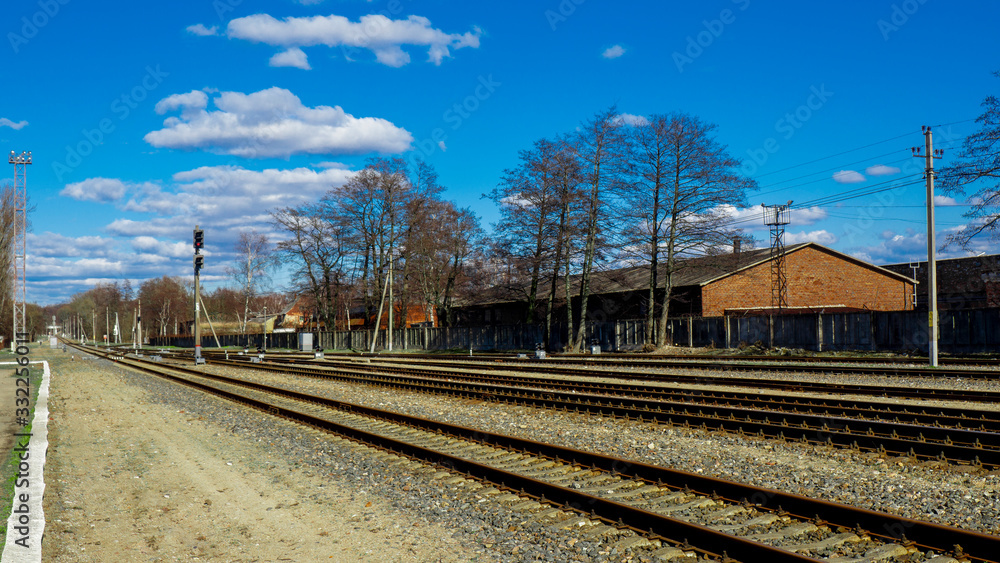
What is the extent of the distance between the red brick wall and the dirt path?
37.4m

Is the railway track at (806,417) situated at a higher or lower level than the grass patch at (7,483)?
higher

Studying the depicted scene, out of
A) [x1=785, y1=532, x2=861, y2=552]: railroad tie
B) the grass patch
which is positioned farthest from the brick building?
[x1=785, y1=532, x2=861, y2=552]: railroad tie

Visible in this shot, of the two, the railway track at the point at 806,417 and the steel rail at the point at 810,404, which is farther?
the steel rail at the point at 810,404

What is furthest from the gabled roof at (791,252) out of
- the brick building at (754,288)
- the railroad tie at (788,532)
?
the railroad tie at (788,532)

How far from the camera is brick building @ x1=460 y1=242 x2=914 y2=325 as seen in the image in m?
44.7

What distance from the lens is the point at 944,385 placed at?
1720 cm

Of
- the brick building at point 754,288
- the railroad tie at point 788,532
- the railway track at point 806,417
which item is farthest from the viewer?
the brick building at point 754,288

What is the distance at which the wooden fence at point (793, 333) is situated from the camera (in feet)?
94.2

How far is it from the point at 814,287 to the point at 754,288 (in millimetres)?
5056

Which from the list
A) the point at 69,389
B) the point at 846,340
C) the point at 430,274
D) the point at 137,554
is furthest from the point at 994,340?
the point at 430,274

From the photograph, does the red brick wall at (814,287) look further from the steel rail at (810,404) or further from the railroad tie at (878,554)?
the railroad tie at (878,554)

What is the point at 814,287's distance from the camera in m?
48.6

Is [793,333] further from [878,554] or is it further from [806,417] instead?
[878,554]

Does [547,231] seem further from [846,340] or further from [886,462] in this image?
[886,462]
